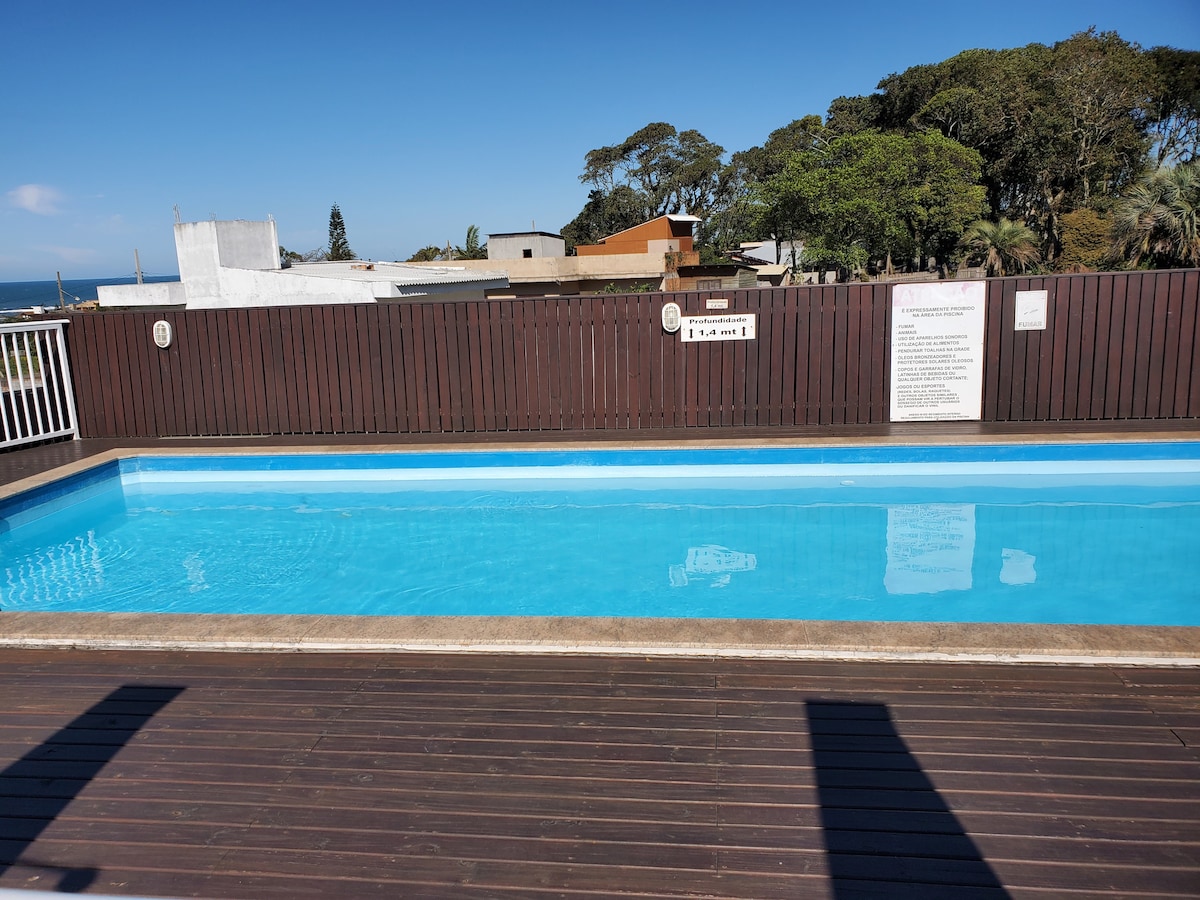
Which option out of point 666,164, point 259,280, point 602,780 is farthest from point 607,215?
point 602,780

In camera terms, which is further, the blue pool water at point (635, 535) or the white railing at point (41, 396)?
the white railing at point (41, 396)

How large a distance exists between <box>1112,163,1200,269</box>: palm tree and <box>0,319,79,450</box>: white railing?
60.6 feet

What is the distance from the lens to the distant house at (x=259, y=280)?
17203mm

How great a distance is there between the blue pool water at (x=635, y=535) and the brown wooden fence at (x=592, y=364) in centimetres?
116

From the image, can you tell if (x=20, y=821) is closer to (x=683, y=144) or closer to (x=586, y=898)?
(x=586, y=898)

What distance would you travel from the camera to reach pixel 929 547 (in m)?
7.08

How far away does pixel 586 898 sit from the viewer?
2.24 m

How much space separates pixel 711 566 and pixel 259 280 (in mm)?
16000

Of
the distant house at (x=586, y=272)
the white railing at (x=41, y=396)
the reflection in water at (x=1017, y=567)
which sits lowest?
the reflection in water at (x=1017, y=567)

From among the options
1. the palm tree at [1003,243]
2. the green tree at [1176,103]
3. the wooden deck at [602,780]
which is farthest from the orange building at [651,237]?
the wooden deck at [602,780]

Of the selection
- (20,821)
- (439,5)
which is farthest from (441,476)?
(439,5)

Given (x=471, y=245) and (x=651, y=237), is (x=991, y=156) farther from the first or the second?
(x=471, y=245)

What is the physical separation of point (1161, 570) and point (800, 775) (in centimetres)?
510

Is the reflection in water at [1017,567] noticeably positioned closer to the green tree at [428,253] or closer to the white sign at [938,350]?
the white sign at [938,350]
